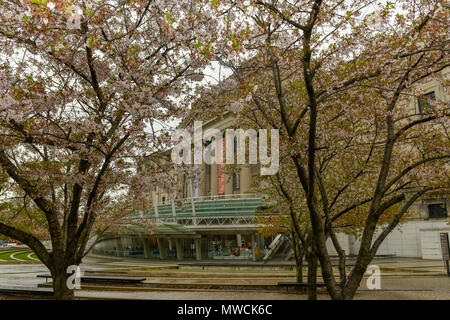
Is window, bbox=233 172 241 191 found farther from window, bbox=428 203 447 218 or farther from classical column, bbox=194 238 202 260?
window, bbox=428 203 447 218

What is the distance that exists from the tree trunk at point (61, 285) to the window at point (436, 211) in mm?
40730

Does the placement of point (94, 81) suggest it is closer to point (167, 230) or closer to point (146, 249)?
point (167, 230)

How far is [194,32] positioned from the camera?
7406mm

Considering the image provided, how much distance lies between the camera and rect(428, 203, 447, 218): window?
1489 inches

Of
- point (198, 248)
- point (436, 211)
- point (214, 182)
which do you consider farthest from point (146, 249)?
point (436, 211)

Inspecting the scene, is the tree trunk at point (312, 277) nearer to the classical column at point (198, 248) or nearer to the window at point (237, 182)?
the classical column at point (198, 248)

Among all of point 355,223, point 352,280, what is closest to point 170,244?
point 355,223

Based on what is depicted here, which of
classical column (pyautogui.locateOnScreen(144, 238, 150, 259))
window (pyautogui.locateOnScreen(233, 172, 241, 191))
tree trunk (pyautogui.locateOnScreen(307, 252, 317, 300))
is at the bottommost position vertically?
classical column (pyautogui.locateOnScreen(144, 238, 150, 259))

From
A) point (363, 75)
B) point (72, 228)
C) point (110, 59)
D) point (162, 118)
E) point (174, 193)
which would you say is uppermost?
point (110, 59)

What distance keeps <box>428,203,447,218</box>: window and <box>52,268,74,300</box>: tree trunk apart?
4073 cm

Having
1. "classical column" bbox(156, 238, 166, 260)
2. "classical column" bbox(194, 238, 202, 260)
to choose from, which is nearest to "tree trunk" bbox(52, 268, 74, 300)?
"classical column" bbox(194, 238, 202, 260)

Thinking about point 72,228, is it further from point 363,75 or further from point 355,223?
point 355,223
